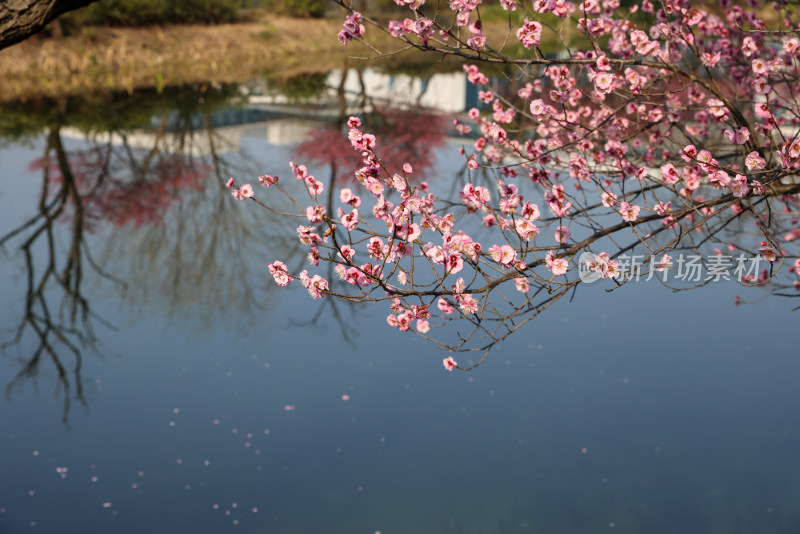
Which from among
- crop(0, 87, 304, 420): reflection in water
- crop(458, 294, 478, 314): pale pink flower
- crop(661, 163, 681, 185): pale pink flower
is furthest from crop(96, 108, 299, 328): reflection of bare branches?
crop(661, 163, 681, 185): pale pink flower

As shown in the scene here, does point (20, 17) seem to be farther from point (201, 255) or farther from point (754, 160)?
point (201, 255)

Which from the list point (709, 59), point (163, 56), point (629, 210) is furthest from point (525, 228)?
point (163, 56)

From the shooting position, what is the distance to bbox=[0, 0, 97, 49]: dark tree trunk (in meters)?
4.41

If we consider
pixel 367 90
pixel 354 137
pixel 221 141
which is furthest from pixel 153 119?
pixel 354 137

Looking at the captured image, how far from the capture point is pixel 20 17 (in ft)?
14.6

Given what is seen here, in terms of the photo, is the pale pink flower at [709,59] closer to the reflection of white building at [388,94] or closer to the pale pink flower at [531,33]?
the pale pink flower at [531,33]

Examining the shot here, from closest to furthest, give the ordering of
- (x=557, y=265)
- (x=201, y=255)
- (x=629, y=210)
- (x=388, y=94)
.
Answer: (x=557, y=265) < (x=629, y=210) < (x=201, y=255) < (x=388, y=94)

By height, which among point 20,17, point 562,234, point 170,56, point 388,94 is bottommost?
point 562,234

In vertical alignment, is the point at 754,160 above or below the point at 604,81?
below

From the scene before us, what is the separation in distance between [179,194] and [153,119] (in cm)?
527

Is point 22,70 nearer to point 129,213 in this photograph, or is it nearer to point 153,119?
point 153,119

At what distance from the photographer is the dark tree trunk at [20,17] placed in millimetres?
4406

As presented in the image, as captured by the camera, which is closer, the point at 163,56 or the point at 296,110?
the point at 296,110

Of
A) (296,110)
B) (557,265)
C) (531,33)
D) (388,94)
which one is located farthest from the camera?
(388,94)
